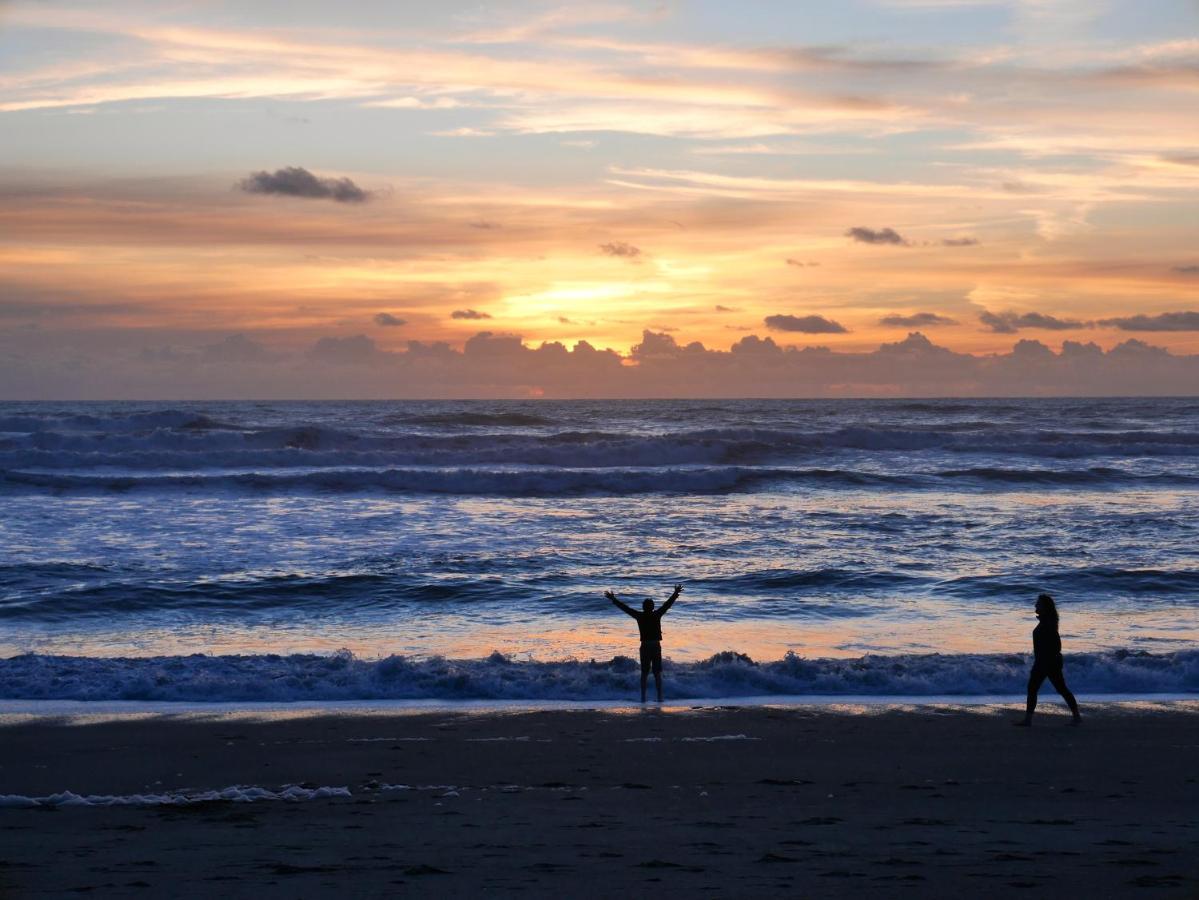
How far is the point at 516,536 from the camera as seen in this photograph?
26312 millimetres

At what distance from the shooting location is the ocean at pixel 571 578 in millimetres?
13961

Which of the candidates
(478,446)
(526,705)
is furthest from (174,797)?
(478,446)

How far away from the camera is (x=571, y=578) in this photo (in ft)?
68.8

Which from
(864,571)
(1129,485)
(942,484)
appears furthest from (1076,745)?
(1129,485)

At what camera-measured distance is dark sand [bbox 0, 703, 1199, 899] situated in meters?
7.11

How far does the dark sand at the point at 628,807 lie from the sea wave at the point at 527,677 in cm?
A: 127

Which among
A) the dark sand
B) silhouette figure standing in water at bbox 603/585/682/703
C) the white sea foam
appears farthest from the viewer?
silhouette figure standing in water at bbox 603/585/682/703

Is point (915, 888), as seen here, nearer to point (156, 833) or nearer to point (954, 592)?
point (156, 833)

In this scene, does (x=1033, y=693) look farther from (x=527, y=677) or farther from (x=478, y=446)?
(x=478, y=446)

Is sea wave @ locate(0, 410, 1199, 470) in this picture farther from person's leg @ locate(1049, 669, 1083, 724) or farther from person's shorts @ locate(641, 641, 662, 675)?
person's leg @ locate(1049, 669, 1083, 724)

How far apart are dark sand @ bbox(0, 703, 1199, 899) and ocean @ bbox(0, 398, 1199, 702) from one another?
1752mm

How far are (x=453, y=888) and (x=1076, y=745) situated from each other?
267 inches

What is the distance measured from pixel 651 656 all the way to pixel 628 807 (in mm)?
4447

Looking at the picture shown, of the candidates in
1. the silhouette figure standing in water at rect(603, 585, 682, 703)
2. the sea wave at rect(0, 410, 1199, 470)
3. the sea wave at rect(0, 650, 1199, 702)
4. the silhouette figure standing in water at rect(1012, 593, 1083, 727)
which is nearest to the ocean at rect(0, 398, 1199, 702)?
the sea wave at rect(0, 650, 1199, 702)
